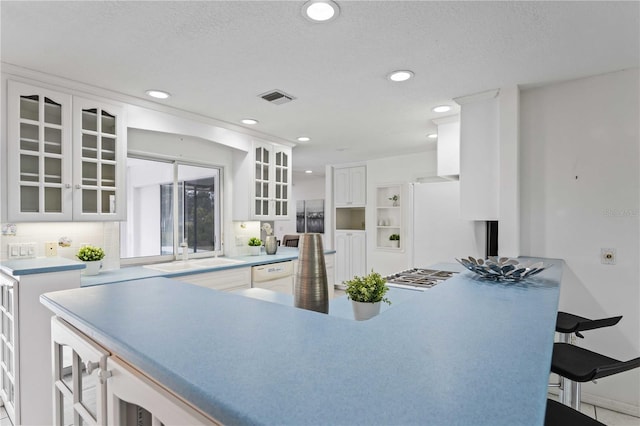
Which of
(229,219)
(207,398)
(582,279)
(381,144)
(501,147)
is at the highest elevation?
(381,144)

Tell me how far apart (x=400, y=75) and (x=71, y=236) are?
2.79m

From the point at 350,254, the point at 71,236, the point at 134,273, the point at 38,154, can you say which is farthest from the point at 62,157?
the point at 350,254

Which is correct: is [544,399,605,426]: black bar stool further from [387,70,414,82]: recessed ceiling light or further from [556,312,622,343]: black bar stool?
[387,70,414,82]: recessed ceiling light

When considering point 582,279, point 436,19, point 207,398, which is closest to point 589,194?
point 582,279

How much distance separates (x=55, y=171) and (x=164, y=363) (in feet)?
7.61

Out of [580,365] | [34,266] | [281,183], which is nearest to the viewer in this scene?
[580,365]

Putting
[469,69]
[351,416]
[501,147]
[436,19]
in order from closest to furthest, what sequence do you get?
[351,416], [436,19], [469,69], [501,147]

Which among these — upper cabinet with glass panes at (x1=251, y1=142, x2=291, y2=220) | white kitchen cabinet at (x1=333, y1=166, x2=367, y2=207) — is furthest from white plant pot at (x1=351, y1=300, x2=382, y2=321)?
white kitchen cabinet at (x1=333, y1=166, x2=367, y2=207)

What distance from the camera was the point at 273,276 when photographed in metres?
3.54

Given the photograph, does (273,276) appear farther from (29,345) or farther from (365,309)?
(365,309)

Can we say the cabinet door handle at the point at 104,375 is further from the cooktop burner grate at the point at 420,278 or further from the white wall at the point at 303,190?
the white wall at the point at 303,190

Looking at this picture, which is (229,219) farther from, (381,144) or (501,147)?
(501,147)

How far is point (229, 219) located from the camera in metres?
3.84

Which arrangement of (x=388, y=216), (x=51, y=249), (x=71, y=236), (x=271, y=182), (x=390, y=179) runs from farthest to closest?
(x=388, y=216)
(x=390, y=179)
(x=271, y=182)
(x=71, y=236)
(x=51, y=249)
